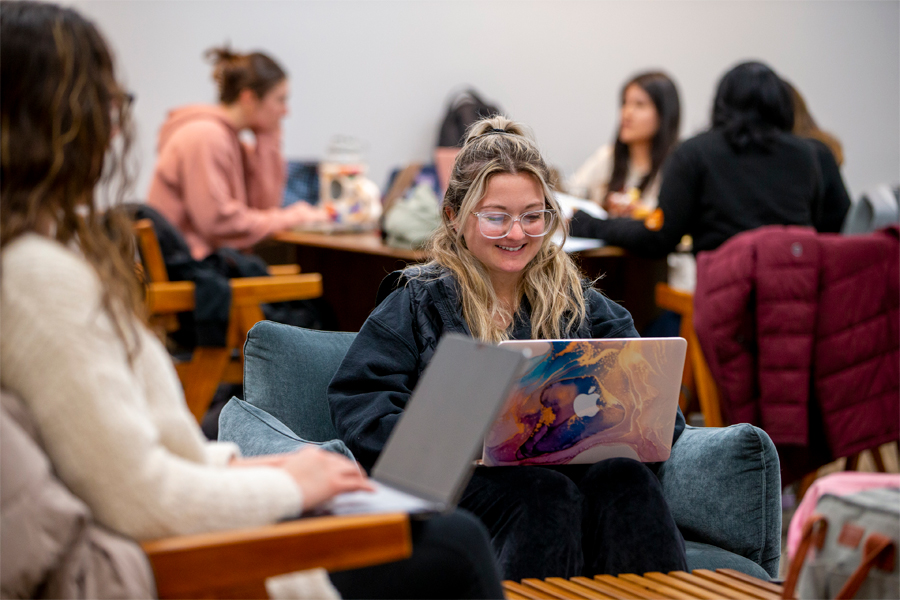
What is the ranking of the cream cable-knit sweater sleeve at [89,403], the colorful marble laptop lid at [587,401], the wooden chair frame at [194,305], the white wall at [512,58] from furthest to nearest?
the white wall at [512,58] < the wooden chair frame at [194,305] < the colorful marble laptop lid at [587,401] < the cream cable-knit sweater sleeve at [89,403]

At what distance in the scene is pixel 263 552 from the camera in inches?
38.5

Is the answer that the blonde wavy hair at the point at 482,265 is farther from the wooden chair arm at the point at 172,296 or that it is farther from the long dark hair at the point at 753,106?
the wooden chair arm at the point at 172,296

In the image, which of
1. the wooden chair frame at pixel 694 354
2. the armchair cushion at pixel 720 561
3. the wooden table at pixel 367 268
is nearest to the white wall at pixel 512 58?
the wooden table at pixel 367 268

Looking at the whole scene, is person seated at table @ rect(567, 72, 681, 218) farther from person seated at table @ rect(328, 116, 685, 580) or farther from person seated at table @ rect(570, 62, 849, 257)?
person seated at table @ rect(328, 116, 685, 580)

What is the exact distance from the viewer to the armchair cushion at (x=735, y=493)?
1.61m

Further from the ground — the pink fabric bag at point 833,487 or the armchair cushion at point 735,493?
the pink fabric bag at point 833,487

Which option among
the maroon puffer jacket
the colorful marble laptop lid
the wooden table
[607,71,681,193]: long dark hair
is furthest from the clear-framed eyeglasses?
[607,71,681,193]: long dark hair

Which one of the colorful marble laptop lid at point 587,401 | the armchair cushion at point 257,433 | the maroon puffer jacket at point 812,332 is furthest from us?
the maroon puffer jacket at point 812,332

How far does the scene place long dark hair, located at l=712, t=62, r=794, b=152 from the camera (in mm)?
2822

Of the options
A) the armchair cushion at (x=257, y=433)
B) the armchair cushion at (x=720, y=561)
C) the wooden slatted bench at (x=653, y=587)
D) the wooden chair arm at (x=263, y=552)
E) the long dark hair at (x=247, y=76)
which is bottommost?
the armchair cushion at (x=720, y=561)

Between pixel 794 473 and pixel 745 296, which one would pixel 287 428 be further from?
pixel 794 473

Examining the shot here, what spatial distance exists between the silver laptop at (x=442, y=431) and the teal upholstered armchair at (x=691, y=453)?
392 mm

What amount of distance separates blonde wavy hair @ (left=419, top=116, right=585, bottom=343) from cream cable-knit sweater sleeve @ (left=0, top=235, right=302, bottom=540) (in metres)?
0.81

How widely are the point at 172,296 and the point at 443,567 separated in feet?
6.79
